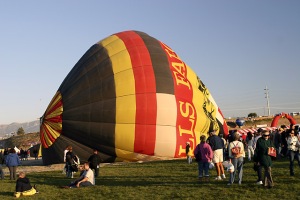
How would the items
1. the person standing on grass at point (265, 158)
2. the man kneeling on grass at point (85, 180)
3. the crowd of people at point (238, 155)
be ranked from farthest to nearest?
the man kneeling on grass at point (85, 180), the crowd of people at point (238, 155), the person standing on grass at point (265, 158)

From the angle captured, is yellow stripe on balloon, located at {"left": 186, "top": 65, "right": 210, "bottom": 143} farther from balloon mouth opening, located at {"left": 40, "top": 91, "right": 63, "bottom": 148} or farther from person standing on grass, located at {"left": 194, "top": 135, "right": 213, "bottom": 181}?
person standing on grass, located at {"left": 194, "top": 135, "right": 213, "bottom": 181}

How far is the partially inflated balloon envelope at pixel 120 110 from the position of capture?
21.7 m

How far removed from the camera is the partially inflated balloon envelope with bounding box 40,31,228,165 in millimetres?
21656

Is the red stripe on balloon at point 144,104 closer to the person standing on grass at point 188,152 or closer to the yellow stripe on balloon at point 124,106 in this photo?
the yellow stripe on balloon at point 124,106

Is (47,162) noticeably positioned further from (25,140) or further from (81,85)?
(25,140)

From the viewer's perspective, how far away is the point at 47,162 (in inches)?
916

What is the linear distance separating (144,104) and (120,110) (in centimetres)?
142

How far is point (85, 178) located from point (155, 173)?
3818mm

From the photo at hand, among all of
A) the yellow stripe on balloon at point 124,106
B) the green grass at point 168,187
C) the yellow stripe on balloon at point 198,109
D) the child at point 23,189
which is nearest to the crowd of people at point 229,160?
the child at point 23,189

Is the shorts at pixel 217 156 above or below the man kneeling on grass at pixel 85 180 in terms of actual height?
above

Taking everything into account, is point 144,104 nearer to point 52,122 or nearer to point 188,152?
point 188,152

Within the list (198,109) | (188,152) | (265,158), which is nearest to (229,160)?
(265,158)

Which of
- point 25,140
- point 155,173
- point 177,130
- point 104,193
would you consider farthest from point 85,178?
point 25,140

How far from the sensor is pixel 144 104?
21844 millimetres
